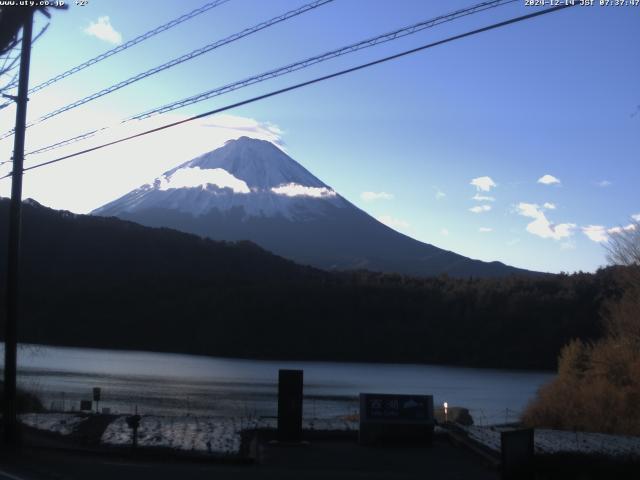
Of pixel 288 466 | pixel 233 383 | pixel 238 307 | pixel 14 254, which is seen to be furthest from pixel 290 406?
pixel 238 307

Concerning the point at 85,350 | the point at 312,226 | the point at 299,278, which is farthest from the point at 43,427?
the point at 312,226

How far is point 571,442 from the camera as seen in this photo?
768 inches

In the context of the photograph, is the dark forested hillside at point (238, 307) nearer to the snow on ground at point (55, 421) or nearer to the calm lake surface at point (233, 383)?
the calm lake surface at point (233, 383)

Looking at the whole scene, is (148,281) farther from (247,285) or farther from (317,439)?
(317,439)

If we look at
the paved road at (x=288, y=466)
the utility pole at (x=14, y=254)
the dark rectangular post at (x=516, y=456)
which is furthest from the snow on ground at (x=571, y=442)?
the utility pole at (x=14, y=254)

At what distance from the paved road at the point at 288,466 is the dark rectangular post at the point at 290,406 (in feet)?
1.42

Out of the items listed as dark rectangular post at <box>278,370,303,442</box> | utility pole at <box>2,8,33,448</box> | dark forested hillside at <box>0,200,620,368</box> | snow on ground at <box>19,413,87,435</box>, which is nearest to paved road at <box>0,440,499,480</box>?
dark rectangular post at <box>278,370,303,442</box>

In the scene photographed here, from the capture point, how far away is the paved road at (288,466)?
551 inches

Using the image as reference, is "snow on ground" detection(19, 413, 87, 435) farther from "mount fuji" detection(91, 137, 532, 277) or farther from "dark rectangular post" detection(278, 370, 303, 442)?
"mount fuji" detection(91, 137, 532, 277)

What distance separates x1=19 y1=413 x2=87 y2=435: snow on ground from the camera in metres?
19.4

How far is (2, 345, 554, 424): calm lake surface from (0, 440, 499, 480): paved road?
16163 millimetres

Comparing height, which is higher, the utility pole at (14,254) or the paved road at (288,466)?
the utility pole at (14,254)

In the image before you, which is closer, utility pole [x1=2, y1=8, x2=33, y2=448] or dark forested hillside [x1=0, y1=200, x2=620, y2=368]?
utility pole [x1=2, y1=8, x2=33, y2=448]

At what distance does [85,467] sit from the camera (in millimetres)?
14641
